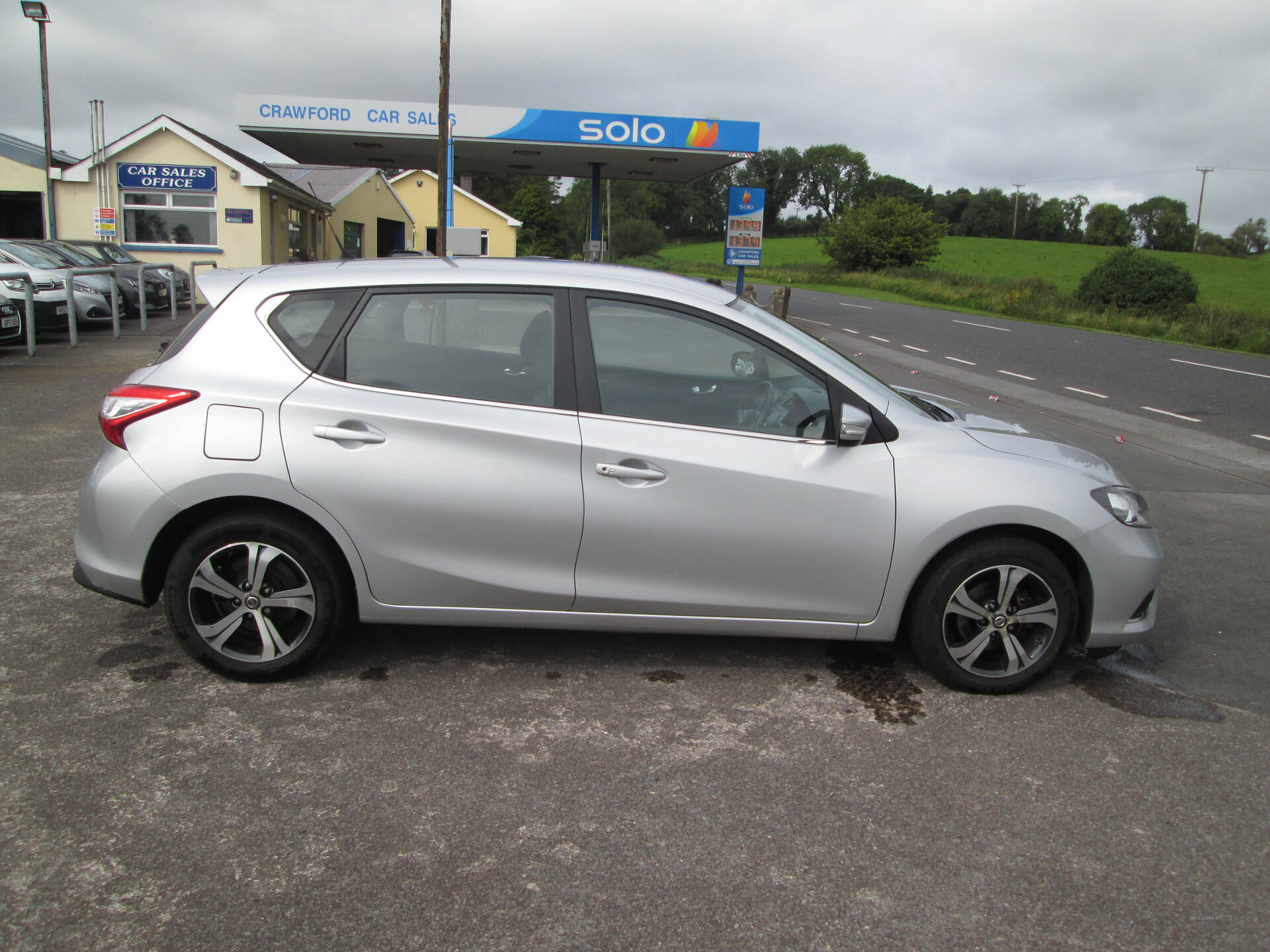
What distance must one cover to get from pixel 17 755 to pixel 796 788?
2.63 metres

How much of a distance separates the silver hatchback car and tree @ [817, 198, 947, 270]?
62.4 m

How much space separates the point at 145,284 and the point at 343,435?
20091 millimetres

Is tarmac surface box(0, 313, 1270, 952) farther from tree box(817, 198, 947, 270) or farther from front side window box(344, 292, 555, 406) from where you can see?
tree box(817, 198, 947, 270)

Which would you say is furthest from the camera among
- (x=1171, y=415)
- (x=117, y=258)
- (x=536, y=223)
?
(x=536, y=223)

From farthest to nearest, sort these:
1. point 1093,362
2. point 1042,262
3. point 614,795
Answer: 1. point 1042,262
2. point 1093,362
3. point 614,795

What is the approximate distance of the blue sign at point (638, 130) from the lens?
894 inches

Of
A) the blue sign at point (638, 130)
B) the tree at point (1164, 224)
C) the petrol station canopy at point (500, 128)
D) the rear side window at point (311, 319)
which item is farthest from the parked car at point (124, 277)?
the tree at point (1164, 224)

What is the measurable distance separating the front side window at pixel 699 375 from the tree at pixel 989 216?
121m

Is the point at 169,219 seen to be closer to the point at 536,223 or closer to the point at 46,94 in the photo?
the point at 46,94

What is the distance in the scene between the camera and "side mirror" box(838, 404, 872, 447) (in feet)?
12.3

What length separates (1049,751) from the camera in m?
3.57

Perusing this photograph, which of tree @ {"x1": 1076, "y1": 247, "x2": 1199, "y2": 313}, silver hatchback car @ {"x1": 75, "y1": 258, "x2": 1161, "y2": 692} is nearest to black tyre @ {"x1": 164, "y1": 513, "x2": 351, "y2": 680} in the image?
silver hatchback car @ {"x1": 75, "y1": 258, "x2": 1161, "y2": 692}

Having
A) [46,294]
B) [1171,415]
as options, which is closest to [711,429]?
[1171,415]

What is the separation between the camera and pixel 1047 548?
12.9ft
